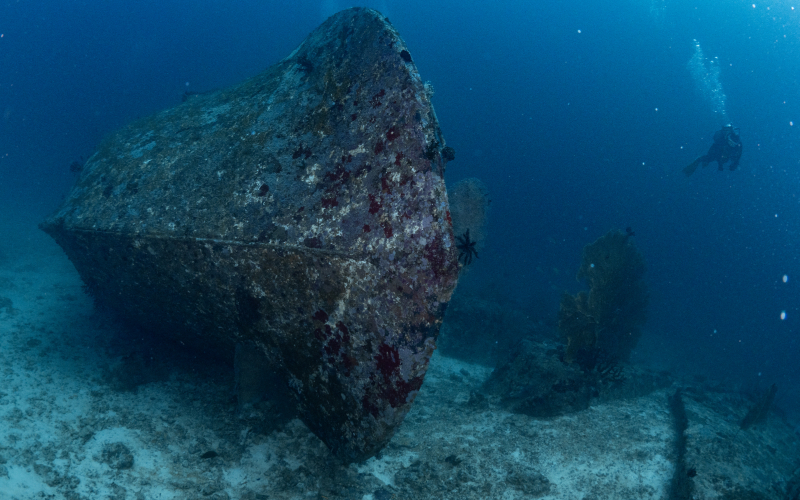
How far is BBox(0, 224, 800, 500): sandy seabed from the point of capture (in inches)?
143

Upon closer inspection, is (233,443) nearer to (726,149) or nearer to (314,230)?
(314,230)

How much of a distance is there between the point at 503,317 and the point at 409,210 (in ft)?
31.8

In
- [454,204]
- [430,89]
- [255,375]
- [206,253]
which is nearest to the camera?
[430,89]

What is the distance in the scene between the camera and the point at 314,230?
137 inches

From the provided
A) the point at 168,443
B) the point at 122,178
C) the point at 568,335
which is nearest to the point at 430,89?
the point at 122,178

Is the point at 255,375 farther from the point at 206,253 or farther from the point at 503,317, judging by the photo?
the point at 503,317

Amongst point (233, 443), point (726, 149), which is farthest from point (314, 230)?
point (726, 149)

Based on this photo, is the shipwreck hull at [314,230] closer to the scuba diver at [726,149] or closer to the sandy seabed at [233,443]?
the sandy seabed at [233,443]

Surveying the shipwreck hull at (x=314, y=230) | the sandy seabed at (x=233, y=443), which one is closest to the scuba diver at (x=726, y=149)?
the sandy seabed at (x=233, y=443)

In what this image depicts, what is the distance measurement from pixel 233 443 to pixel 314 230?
2651mm

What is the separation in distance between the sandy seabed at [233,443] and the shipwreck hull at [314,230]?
26.6 inches

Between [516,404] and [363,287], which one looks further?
[516,404]

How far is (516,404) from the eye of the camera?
6117 millimetres

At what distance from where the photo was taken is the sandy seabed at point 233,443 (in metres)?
3.64
